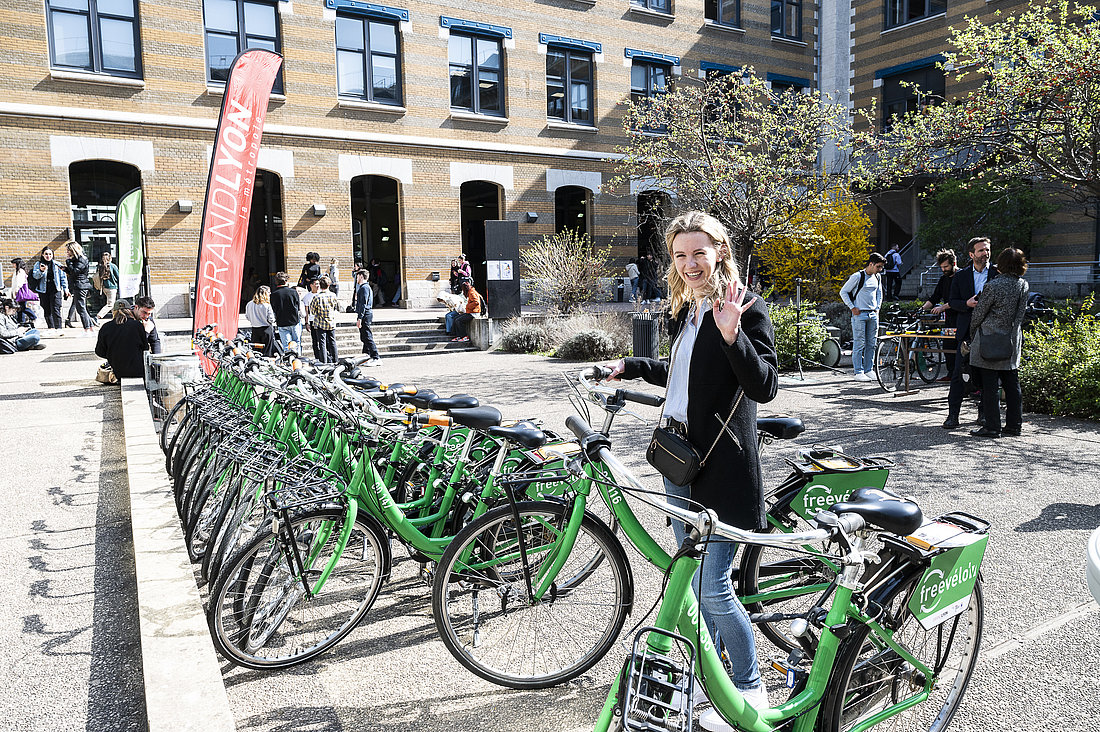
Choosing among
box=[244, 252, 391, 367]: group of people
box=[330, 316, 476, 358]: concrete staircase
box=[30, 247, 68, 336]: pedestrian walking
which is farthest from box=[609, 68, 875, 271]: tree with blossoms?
box=[30, 247, 68, 336]: pedestrian walking

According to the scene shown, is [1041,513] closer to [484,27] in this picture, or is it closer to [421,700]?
[421,700]

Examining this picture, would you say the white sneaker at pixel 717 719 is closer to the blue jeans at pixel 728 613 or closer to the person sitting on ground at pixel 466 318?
the blue jeans at pixel 728 613

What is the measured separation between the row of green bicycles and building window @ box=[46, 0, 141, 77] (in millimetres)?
18375

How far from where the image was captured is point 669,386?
2.97m

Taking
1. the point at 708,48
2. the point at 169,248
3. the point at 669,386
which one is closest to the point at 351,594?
the point at 669,386

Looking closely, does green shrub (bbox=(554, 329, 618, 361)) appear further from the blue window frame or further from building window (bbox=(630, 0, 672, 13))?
building window (bbox=(630, 0, 672, 13))

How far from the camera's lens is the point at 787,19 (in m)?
30.4

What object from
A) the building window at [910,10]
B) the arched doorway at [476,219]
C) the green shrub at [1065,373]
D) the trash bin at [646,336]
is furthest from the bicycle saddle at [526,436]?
the building window at [910,10]

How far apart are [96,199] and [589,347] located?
1439cm

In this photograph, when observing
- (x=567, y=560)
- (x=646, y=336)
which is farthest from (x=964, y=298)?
(x=567, y=560)

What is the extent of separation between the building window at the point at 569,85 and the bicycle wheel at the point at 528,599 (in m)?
23.7

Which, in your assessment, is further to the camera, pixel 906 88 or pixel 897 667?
pixel 906 88

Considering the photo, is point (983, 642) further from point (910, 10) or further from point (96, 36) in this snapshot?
point (910, 10)

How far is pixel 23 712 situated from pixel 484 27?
23661mm
